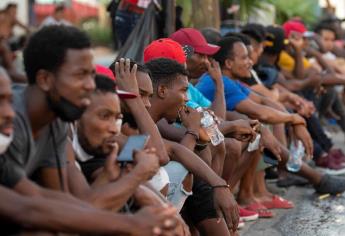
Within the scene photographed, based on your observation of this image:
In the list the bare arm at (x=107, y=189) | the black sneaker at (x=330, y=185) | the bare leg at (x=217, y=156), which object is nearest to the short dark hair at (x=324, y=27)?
the black sneaker at (x=330, y=185)

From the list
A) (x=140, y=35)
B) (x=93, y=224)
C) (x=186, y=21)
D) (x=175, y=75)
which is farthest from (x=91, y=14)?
(x=93, y=224)

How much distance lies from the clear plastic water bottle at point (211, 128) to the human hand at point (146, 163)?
1.66 metres

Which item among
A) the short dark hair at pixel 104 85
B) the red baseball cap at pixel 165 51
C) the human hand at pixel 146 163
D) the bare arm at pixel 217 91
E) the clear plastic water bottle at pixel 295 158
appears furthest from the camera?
the clear plastic water bottle at pixel 295 158

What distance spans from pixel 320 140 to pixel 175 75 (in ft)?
13.6

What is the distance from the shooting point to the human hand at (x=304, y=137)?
743 cm

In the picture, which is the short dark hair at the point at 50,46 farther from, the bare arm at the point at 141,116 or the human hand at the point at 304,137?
the human hand at the point at 304,137

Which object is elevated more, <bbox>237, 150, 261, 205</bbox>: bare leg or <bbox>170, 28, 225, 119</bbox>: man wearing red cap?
<bbox>170, 28, 225, 119</bbox>: man wearing red cap

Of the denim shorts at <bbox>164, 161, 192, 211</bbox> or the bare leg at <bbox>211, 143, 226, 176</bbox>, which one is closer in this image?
the denim shorts at <bbox>164, 161, 192, 211</bbox>

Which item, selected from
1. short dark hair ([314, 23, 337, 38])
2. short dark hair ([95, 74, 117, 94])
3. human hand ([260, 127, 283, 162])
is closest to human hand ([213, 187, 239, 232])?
short dark hair ([95, 74, 117, 94])

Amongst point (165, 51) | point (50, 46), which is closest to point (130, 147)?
point (50, 46)

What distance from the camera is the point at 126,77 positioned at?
5043 mm

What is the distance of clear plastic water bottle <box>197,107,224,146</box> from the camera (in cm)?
577

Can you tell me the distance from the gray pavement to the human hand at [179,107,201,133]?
4.09 ft

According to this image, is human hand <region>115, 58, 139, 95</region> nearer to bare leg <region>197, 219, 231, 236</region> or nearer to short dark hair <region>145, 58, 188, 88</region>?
short dark hair <region>145, 58, 188, 88</region>
